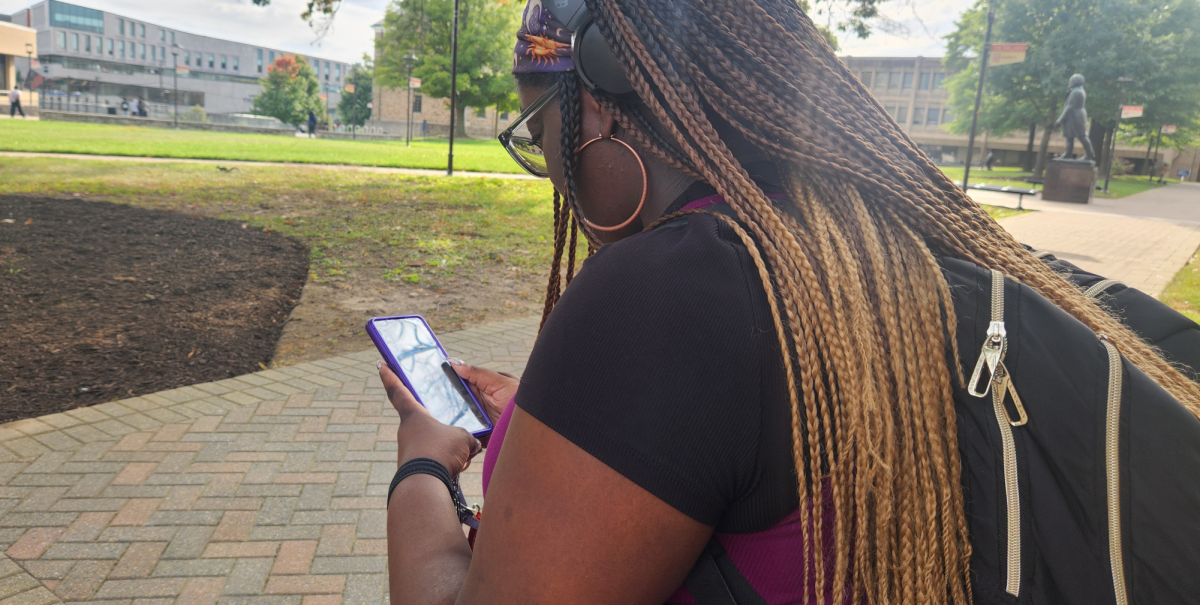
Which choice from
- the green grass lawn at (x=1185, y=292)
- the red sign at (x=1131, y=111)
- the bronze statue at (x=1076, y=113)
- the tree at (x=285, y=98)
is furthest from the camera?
the tree at (x=285, y=98)

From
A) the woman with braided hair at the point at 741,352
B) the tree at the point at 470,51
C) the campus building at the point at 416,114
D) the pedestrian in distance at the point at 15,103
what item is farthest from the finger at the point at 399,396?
the campus building at the point at 416,114

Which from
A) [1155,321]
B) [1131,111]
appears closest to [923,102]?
[1131,111]

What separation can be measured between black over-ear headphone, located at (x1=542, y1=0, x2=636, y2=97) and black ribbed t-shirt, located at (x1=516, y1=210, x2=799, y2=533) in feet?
1.09

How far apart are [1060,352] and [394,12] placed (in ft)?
176

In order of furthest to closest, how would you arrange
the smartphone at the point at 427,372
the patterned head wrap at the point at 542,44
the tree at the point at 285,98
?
the tree at the point at 285,98 → the smartphone at the point at 427,372 → the patterned head wrap at the point at 542,44

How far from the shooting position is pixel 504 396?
1.97 m

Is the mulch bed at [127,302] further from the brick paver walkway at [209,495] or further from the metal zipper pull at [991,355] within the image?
the metal zipper pull at [991,355]

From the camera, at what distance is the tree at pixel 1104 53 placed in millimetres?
37188

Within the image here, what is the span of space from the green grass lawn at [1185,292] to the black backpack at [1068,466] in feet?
26.2

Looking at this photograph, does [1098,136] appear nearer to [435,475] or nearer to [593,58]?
[593,58]

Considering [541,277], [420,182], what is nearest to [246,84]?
[420,182]

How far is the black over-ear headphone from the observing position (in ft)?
3.94

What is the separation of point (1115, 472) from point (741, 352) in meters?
0.48

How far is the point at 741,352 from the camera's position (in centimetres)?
93
